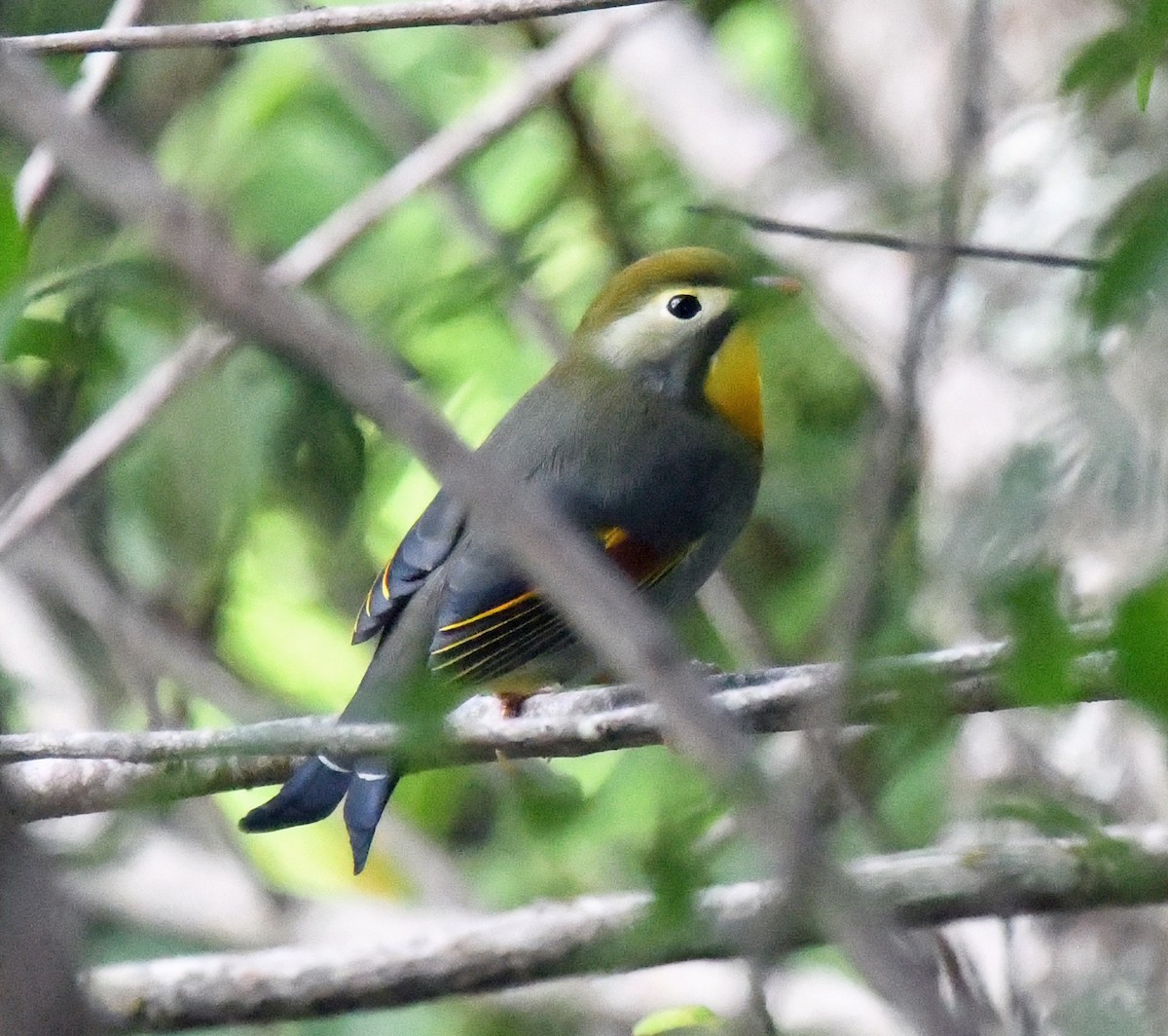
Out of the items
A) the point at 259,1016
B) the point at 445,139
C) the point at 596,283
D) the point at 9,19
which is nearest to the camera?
the point at 259,1016

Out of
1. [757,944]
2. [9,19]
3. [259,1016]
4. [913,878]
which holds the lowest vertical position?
[757,944]

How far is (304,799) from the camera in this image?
278cm

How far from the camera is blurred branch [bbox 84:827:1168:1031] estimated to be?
2.35 m

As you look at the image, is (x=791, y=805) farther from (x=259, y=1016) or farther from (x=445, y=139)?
(x=445, y=139)

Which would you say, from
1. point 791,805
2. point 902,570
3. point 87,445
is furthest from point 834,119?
point 791,805

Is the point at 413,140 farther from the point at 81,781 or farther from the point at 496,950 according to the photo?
the point at 496,950

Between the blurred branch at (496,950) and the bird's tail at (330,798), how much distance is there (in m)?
0.21

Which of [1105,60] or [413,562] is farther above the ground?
[413,562]

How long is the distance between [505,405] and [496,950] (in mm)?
2386

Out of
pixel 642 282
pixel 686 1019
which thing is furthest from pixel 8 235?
pixel 642 282

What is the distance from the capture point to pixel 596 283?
4836 millimetres

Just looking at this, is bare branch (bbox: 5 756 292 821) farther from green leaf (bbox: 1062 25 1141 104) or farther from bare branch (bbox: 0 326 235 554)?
green leaf (bbox: 1062 25 1141 104)

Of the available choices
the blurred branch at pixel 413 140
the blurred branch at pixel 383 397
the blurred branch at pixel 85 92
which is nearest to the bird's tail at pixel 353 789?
the blurred branch at pixel 413 140

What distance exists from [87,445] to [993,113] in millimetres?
2231
